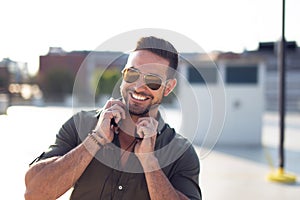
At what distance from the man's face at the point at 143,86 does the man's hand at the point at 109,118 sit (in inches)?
1.5

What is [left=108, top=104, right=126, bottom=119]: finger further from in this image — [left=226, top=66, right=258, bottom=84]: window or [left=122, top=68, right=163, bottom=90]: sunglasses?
[left=226, top=66, right=258, bottom=84]: window

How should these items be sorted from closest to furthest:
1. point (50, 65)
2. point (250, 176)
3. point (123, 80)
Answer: point (123, 80) → point (250, 176) → point (50, 65)

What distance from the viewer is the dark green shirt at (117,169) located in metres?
1.55

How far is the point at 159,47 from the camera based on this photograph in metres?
1.50

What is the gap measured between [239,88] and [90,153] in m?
10.2

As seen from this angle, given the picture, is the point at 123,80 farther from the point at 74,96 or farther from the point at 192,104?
the point at 192,104

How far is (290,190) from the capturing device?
6359mm

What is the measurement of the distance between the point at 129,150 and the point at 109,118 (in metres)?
0.20

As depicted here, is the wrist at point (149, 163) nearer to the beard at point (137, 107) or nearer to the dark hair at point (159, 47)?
the beard at point (137, 107)

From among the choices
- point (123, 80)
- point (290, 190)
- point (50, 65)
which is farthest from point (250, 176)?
point (50, 65)

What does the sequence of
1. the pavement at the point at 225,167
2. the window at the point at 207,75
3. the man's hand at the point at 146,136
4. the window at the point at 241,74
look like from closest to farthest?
1. the man's hand at the point at 146,136
2. the pavement at the point at 225,167
3. the window at the point at 207,75
4. the window at the point at 241,74

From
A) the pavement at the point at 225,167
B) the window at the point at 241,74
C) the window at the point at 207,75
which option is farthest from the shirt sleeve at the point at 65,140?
the window at the point at 241,74

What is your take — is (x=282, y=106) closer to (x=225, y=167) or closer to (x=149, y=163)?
(x=225, y=167)

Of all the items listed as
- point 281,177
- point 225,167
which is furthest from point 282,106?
point 225,167
